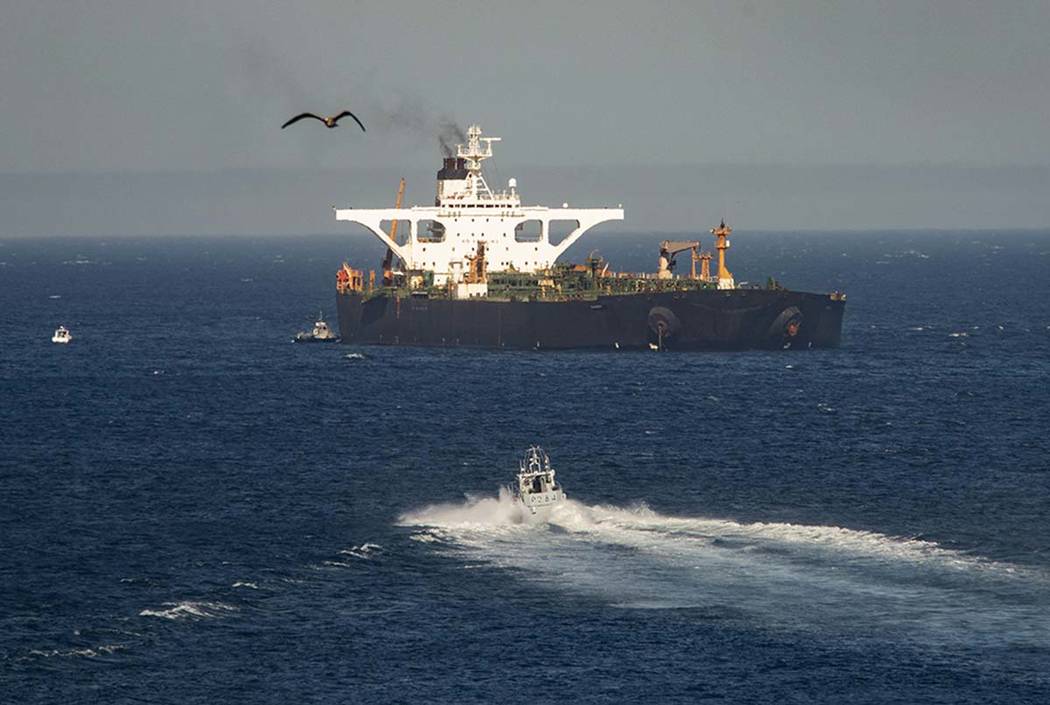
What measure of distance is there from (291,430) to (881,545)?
180 ft

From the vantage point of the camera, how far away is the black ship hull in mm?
174875

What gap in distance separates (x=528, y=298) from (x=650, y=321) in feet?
40.3

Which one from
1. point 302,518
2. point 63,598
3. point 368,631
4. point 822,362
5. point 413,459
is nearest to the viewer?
point 368,631

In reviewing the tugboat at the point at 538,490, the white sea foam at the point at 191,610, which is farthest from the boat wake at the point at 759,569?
the white sea foam at the point at 191,610

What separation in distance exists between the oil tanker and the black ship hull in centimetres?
10

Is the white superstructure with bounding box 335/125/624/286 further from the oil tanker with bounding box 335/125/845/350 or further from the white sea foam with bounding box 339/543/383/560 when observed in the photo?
the white sea foam with bounding box 339/543/383/560

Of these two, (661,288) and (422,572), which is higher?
(661,288)

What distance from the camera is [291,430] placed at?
133m

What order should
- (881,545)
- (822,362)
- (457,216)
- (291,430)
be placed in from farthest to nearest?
(457,216) → (822,362) → (291,430) → (881,545)

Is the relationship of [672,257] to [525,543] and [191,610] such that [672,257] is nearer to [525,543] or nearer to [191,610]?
[525,543]

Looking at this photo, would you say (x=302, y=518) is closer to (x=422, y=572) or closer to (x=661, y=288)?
(x=422, y=572)

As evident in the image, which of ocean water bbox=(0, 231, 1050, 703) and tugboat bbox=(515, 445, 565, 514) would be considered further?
tugboat bbox=(515, 445, 565, 514)

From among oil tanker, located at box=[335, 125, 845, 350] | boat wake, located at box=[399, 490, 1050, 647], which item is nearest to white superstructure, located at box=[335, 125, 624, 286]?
oil tanker, located at box=[335, 125, 845, 350]

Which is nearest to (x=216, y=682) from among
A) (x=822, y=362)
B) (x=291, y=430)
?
(x=291, y=430)
